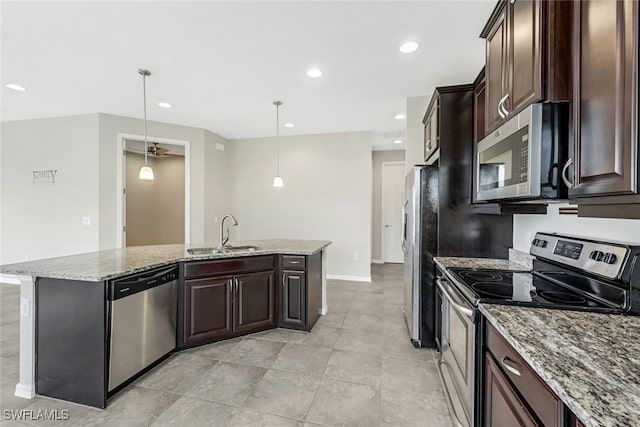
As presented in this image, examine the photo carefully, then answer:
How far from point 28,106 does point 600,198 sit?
20.5 feet

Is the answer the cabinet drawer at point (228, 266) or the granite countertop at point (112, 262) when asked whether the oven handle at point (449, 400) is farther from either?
the cabinet drawer at point (228, 266)

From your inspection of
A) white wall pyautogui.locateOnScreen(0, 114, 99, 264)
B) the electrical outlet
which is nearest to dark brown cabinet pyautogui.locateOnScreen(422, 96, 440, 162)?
the electrical outlet

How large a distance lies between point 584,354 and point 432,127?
7.95 ft

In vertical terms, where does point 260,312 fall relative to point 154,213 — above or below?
below

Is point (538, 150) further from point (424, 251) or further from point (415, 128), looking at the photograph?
point (415, 128)

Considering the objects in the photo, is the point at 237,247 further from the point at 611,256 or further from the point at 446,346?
the point at 611,256

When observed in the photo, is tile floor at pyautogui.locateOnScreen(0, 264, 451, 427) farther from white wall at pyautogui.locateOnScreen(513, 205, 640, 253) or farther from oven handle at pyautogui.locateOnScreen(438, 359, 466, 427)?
white wall at pyautogui.locateOnScreen(513, 205, 640, 253)

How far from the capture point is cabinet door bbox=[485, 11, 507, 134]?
1.61 metres

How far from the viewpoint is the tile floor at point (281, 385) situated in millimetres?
1761

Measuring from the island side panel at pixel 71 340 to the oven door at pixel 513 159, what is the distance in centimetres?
261

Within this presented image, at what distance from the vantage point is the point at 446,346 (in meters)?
1.95

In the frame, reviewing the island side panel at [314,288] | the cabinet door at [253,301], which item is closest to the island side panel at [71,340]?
the cabinet door at [253,301]

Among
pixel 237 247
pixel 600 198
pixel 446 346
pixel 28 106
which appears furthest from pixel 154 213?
pixel 600 198

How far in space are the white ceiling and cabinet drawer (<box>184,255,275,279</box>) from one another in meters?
1.99
